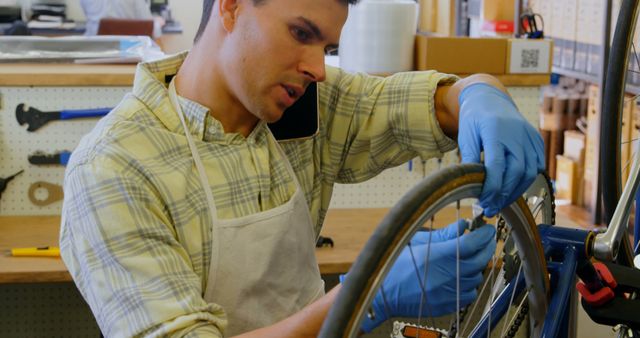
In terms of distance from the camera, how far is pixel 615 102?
1827 mm

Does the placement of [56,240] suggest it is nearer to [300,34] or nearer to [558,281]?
[300,34]

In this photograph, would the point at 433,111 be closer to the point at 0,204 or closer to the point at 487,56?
the point at 487,56

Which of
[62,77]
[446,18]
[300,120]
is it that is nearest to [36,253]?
[62,77]

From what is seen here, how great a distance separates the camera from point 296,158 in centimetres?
145

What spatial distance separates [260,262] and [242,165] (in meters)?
0.15

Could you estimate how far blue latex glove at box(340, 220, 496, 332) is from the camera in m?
0.98

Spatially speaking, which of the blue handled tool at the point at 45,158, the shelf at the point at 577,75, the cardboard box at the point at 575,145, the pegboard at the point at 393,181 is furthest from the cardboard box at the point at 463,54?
the cardboard box at the point at 575,145

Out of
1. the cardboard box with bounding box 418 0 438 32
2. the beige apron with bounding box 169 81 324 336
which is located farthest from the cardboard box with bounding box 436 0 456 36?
the beige apron with bounding box 169 81 324 336

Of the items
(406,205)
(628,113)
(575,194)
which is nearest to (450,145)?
(406,205)

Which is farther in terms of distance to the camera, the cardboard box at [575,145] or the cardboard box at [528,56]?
the cardboard box at [575,145]

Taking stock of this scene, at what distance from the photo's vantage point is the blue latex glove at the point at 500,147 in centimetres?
101

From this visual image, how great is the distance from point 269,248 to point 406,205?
53 centimetres

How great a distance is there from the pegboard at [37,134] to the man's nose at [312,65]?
4.17ft

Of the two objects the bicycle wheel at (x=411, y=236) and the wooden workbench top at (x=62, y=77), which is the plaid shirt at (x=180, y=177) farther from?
the wooden workbench top at (x=62, y=77)
